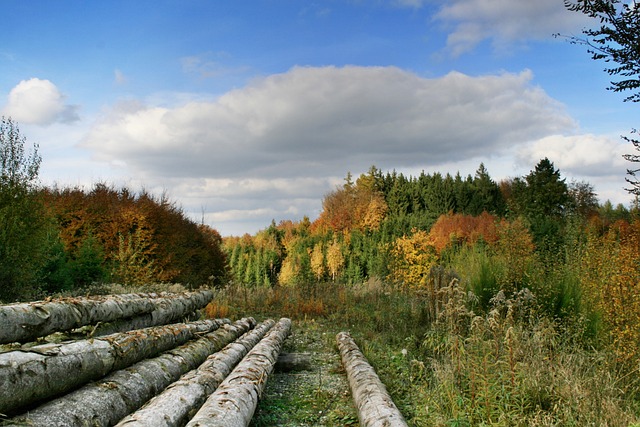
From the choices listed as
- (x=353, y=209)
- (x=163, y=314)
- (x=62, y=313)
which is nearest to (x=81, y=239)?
(x=163, y=314)

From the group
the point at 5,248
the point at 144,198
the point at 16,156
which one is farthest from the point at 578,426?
the point at 144,198

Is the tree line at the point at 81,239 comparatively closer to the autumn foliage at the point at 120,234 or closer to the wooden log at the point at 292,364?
the autumn foliage at the point at 120,234

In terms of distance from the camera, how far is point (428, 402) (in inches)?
245

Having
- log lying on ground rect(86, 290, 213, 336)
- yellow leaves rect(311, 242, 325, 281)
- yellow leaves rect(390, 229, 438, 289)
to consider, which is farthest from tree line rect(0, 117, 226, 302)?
yellow leaves rect(311, 242, 325, 281)

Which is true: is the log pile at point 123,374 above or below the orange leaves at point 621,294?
below

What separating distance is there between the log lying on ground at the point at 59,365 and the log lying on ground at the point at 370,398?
9.70ft

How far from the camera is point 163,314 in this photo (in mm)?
10227

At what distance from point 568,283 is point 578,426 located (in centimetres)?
492

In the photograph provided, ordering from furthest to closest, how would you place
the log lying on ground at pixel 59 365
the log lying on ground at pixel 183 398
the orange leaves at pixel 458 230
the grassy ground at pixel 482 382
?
the orange leaves at pixel 458 230
the grassy ground at pixel 482 382
the log lying on ground at pixel 183 398
the log lying on ground at pixel 59 365

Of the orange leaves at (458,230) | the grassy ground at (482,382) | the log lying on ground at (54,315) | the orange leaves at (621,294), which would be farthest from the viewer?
the orange leaves at (458,230)

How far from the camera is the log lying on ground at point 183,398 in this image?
4805 mm

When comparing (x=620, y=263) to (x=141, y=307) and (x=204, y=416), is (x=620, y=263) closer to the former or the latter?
(x=204, y=416)

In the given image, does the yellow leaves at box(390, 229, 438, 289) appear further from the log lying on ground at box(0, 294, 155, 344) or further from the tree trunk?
the log lying on ground at box(0, 294, 155, 344)

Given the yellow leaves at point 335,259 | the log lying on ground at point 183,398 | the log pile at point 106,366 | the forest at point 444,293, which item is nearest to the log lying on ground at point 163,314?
the log pile at point 106,366
